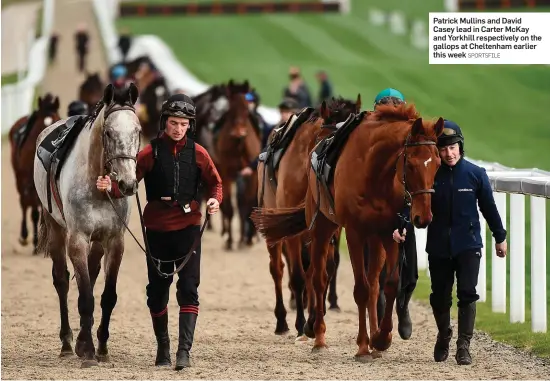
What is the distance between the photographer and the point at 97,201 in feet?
35.1

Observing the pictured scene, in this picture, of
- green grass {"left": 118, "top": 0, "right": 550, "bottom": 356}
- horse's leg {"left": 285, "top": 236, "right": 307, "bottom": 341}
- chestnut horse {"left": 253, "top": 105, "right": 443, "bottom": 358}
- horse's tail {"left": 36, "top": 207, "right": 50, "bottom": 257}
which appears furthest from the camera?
green grass {"left": 118, "top": 0, "right": 550, "bottom": 356}

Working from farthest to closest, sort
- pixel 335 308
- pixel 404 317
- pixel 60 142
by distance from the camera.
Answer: pixel 335 308 < pixel 60 142 < pixel 404 317

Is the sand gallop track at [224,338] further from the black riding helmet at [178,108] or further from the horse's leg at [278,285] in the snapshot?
the black riding helmet at [178,108]

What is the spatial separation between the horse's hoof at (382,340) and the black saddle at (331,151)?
3.54ft

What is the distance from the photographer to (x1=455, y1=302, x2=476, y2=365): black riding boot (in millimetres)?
10234

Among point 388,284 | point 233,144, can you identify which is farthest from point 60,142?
point 233,144

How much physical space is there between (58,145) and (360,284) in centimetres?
261

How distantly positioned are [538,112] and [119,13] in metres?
36.7

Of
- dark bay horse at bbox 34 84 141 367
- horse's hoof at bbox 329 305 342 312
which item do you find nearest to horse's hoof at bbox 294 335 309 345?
dark bay horse at bbox 34 84 141 367

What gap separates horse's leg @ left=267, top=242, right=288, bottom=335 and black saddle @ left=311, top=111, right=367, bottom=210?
1.45 metres

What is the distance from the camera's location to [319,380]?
9.62 metres

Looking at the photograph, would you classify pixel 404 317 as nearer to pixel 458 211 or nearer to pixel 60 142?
pixel 458 211

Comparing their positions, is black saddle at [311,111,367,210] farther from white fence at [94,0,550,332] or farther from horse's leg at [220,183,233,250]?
horse's leg at [220,183,233,250]

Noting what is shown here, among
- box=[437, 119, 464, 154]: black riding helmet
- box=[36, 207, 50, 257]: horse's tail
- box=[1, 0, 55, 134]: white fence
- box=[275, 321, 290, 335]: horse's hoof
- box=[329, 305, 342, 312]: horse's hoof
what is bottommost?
box=[275, 321, 290, 335]: horse's hoof
